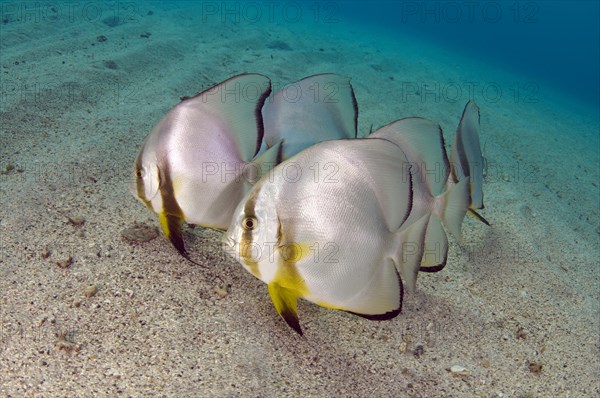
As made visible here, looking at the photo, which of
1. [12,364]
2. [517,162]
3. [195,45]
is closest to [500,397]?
[12,364]

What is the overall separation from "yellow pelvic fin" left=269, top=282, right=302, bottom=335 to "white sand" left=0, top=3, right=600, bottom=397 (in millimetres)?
341

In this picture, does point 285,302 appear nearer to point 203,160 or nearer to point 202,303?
point 202,303

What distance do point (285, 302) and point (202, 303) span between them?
608mm

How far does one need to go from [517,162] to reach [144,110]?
205 inches

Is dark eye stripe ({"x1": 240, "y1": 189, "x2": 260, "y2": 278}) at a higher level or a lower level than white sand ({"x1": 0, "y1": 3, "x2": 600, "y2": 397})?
higher

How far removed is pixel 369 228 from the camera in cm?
173

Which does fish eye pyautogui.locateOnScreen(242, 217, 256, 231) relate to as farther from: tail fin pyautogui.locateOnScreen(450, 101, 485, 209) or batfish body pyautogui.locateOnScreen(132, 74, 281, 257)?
tail fin pyautogui.locateOnScreen(450, 101, 485, 209)

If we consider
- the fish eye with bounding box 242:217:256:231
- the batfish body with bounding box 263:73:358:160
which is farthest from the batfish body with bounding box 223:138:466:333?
the batfish body with bounding box 263:73:358:160

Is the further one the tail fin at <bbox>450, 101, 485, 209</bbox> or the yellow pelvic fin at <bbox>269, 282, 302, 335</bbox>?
the tail fin at <bbox>450, 101, 485, 209</bbox>

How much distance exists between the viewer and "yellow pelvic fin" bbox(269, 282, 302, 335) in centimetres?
176

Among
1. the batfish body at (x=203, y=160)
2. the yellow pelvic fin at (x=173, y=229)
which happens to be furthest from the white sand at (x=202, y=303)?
the batfish body at (x=203, y=160)

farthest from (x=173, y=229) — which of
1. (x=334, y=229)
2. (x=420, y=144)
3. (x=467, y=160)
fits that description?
(x=467, y=160)

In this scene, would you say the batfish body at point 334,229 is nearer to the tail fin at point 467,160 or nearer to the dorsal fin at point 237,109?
the dorsal fin at point 237,109

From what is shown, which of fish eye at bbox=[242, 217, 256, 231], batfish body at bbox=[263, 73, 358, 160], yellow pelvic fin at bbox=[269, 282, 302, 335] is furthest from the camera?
batfish body at bbox=[263, 73, 358, 160]
